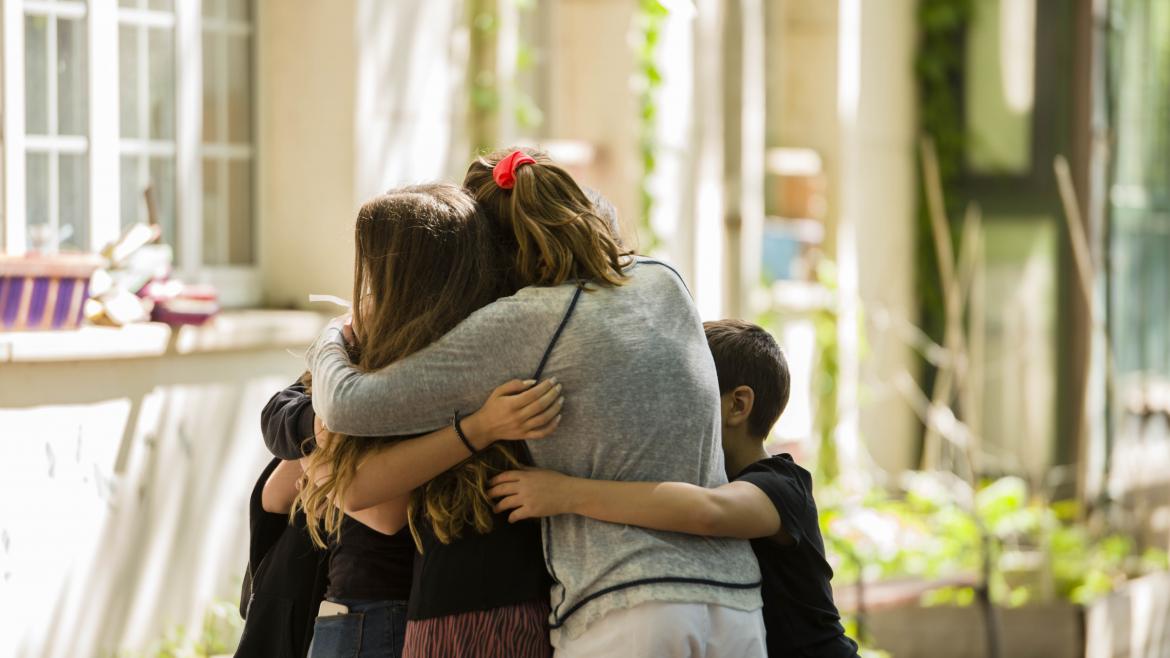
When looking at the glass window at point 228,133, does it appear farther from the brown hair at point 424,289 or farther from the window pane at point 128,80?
the brown hair at point 424,289

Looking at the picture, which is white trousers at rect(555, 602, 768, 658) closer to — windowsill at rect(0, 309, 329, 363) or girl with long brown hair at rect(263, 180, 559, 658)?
girl with long brown hair at rect(263, 180, 559, 658)

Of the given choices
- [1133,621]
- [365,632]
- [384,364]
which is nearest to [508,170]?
[384,364]

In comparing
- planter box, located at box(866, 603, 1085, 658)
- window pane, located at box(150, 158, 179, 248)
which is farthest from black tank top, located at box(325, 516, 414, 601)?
planter box, located at box(866, 603, 1085, 658)

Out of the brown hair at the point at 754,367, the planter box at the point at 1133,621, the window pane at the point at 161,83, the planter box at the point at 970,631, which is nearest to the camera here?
the brown hair at the point at 754,367

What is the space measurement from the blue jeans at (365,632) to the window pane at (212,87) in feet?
10.0

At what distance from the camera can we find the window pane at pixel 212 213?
541 cm

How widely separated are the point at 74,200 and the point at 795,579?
121 inches

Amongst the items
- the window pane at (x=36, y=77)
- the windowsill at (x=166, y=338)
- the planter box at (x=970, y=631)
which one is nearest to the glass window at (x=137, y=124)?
the window pane at (x=36, y=77)

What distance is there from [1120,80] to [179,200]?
6.40 meters

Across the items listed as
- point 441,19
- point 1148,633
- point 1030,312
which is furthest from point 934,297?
point 441,19

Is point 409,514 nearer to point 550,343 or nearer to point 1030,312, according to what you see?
point 550,343

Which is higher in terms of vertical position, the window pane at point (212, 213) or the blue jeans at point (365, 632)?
the window pane at point (212, 213)

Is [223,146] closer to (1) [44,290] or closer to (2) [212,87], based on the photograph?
(2) [212,87]

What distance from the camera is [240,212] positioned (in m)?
5.59
